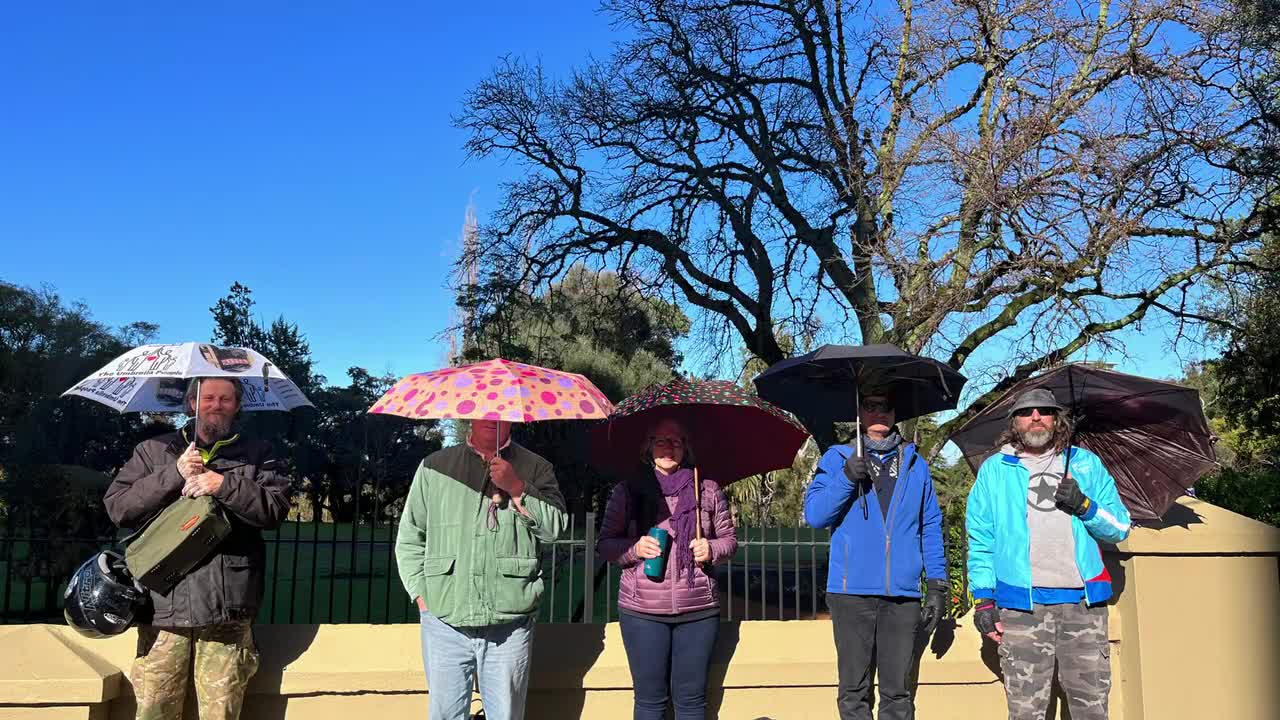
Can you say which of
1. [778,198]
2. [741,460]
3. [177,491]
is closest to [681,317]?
[778,198]

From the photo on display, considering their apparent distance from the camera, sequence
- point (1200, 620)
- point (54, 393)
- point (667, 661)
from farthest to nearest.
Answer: point (54, 393) → point (1200, 620) → point (667, 661)

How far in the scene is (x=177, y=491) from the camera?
353 cm

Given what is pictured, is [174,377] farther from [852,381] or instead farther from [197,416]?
[852,381]

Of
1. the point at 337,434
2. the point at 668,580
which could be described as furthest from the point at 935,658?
the point at 337,434

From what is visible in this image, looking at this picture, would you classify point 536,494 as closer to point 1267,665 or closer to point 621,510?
point 621,510

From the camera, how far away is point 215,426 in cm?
363

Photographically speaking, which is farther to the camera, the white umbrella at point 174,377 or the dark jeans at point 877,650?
the dark jeans at point 877,650

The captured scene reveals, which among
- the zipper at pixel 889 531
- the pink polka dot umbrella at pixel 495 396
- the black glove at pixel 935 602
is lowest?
the black glove at pixel 935 602

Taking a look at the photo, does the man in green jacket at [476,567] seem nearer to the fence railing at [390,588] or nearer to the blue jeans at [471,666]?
the blue jeans at [471,666]

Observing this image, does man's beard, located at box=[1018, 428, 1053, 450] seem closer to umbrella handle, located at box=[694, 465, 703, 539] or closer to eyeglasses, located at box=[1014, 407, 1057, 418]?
eyeglasses, located at box=[1014, 407, 1057, 418]

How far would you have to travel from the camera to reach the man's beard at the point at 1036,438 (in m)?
4.05

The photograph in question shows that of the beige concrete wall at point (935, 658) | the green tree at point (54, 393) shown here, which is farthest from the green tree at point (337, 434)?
the beige concrete wall at point (935, 658)

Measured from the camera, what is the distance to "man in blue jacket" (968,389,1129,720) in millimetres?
3930

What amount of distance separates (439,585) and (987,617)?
2.33m
